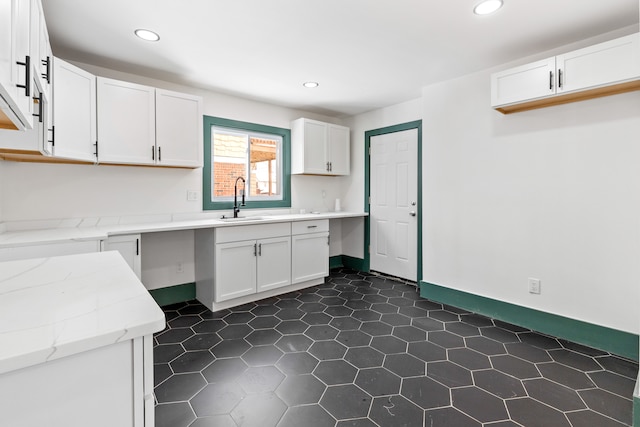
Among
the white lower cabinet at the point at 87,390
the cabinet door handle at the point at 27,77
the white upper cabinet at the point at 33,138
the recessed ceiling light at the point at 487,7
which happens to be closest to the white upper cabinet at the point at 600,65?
the recessed ceiling light at the point at 487,7

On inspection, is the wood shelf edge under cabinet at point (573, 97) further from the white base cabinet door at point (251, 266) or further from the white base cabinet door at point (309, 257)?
the white base cabinet door at point (251, 266)

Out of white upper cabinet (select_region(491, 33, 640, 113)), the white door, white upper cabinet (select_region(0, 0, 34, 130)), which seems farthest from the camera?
the white door

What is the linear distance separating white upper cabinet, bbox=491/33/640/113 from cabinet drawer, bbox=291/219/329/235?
2199mm

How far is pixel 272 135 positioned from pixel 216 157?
83 cm

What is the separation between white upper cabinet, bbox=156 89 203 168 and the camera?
295 cm

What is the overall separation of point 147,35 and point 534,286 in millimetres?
3698

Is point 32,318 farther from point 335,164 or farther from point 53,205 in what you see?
point 335,164

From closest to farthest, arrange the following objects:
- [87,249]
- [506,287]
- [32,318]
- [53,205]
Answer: [32,318]
[87,249]
[53,205]
[506,287]

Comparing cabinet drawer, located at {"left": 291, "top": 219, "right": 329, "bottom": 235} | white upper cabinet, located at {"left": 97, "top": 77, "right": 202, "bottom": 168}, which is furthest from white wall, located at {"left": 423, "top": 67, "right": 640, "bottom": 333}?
white upper cabinet, located at {"left": 97, "top": 77, "right": 202, "bottom": 168}

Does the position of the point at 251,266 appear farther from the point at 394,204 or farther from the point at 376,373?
the point at 394,204

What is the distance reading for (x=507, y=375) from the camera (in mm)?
2023

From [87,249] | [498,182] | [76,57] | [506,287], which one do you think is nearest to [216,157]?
[76,57]

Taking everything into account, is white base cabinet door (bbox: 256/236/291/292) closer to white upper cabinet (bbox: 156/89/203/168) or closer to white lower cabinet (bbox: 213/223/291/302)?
white lower cabinet (bbox: 213/223/291/302)

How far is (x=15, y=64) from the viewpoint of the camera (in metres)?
1.00
